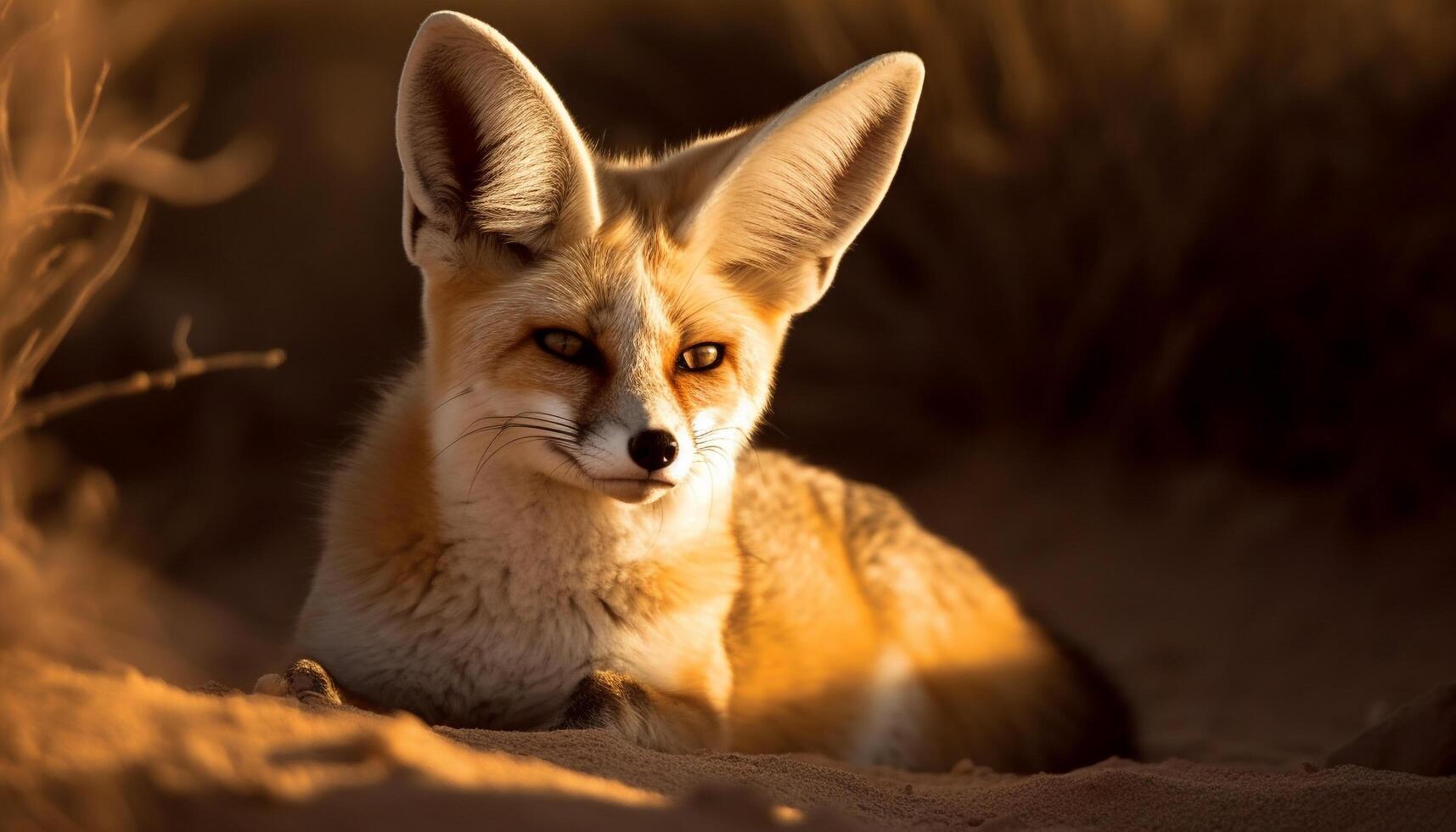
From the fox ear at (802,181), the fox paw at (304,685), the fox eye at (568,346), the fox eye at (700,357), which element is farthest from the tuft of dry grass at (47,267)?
the fox ear at (802,181)

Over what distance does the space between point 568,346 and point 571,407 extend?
15cm

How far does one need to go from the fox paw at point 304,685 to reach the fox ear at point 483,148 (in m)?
0.91

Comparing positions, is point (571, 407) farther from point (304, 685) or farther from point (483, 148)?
point (304, 685)

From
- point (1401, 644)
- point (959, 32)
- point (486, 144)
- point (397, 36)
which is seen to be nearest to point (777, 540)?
point (486, 144)

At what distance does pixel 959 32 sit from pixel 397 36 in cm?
302

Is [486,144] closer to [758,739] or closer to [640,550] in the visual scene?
[640,550]

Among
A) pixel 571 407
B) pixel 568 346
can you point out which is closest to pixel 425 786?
pixel 571 407

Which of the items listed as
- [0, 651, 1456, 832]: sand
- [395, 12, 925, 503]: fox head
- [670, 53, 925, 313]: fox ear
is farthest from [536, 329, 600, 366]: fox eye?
[0, 651, 1456, 832]: sand

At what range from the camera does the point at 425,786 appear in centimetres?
149

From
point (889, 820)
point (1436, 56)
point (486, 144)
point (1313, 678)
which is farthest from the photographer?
point (1436, 56)

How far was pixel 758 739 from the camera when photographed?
309 cm

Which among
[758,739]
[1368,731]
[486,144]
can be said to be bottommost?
[758,739]

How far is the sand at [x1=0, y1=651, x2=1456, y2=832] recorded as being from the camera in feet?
4.52

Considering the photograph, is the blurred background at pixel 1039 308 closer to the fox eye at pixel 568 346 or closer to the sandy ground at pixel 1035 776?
the sandy ground at pixel 1035 776
